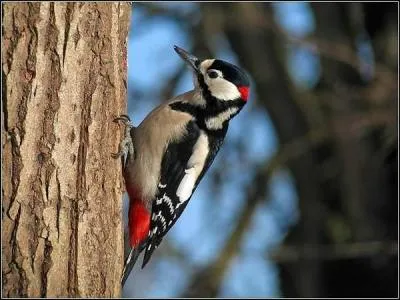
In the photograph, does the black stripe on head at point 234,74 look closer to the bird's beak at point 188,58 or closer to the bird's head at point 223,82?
the bird's head at point 223,82

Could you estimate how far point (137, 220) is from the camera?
154 inches

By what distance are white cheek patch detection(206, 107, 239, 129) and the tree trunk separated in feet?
3.46

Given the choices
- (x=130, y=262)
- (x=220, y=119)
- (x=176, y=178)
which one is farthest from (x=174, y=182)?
(x=130, y=262)

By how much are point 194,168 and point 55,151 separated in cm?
121

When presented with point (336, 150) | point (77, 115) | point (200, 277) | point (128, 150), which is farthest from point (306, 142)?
point (77, 115)

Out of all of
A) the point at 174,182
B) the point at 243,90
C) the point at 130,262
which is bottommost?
the point at 130,262

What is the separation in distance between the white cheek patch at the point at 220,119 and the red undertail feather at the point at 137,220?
49 centimetres

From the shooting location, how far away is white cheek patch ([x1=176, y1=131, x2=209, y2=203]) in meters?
4.02

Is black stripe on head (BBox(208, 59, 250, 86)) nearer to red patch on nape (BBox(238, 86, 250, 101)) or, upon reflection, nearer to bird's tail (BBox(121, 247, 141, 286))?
red patch on nape (BBox(238, 86, 250, 101))

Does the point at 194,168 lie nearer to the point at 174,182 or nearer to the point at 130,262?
the point at 174,182

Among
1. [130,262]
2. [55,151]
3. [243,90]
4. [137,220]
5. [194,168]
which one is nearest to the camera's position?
[55,151]

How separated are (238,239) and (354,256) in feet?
3.09


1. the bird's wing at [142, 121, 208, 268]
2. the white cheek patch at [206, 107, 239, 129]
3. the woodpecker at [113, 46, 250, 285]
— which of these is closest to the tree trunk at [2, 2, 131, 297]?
the woodpecker at [113, 46, 250, 285]

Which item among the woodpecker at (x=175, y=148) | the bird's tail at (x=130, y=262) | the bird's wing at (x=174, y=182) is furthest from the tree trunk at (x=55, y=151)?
the bird's wing at (x=174, y=182)
